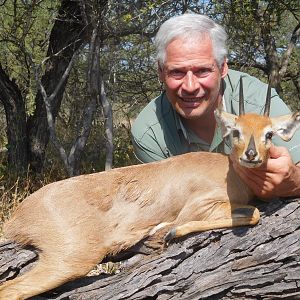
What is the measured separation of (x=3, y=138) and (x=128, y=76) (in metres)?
3.22

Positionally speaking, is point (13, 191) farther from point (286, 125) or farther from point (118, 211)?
point (286, 125)

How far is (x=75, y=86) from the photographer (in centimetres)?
1076

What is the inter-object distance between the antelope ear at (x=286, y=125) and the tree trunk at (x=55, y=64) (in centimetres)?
482

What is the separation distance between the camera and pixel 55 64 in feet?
29.7

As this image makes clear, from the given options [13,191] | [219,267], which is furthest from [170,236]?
[13,191]

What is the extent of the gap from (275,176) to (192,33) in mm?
1374

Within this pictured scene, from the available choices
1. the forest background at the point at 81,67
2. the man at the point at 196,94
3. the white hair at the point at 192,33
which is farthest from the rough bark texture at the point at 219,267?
the forest background at the point at 81,67

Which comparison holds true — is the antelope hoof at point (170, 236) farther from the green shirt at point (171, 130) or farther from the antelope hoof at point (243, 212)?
the green shirt at point (171, 130)

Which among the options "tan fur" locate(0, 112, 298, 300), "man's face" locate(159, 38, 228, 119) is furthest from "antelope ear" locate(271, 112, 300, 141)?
"man's face" locate(159, 38, 228, 119)

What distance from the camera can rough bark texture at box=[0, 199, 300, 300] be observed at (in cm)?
389

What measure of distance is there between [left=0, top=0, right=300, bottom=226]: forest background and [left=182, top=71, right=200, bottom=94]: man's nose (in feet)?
7.69

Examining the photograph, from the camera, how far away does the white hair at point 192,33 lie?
4.63 m

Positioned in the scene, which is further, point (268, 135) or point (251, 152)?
point (268, 135)

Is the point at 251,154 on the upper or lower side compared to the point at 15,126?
lower
